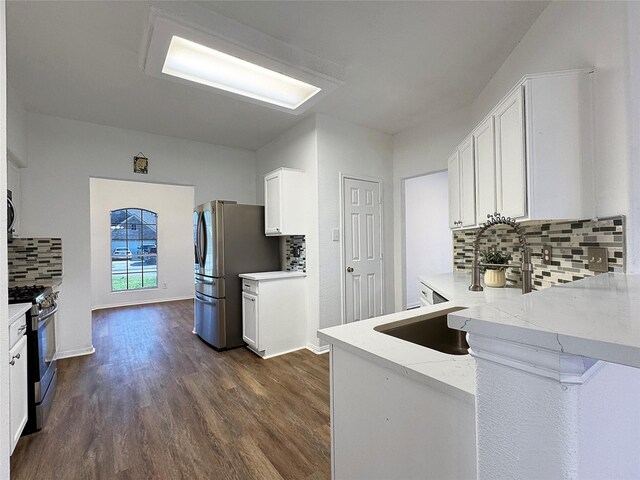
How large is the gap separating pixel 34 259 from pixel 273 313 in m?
2.53

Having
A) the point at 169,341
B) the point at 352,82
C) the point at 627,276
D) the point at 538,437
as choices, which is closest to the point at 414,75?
the point at 352,82

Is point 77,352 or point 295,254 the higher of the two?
point 295,254

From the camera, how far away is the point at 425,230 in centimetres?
545

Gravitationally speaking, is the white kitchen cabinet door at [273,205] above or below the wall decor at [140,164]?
below

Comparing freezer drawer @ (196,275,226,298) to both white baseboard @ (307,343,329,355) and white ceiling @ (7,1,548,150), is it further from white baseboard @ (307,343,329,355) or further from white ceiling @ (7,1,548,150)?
white ceiling @ (7,1,548,150)

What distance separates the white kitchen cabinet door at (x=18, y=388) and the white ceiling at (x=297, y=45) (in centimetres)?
201

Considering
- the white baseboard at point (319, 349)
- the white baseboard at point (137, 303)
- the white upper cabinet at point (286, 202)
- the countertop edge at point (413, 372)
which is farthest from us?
the white baseboard at point (137, 303)

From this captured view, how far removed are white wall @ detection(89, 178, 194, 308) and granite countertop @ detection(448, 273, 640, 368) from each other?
681cm

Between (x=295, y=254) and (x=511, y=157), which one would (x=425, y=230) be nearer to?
(x=295, y=254)

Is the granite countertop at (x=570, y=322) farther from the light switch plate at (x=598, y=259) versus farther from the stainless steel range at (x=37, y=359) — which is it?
the stainless steel range at (x=37, y=359)

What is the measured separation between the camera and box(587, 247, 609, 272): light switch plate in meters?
1.38

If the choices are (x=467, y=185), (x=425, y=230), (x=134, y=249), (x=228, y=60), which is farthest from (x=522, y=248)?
(x=134, y=249)

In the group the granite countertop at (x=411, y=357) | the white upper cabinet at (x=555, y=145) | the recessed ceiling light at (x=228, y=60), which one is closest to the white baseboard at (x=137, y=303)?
the recessed ceiling light at (x=228, y=60)

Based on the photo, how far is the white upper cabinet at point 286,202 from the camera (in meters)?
3.41
